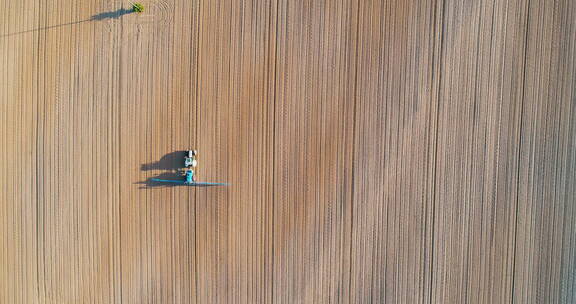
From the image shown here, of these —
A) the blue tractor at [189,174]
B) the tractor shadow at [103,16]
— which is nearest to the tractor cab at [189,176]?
the blue tractor at [189,174]

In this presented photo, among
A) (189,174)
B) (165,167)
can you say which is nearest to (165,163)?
(165,167)

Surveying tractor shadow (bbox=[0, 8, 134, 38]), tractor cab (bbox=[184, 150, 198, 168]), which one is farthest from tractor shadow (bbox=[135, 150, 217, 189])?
tractor shadow (bbox=[0, 8, 134, 38])

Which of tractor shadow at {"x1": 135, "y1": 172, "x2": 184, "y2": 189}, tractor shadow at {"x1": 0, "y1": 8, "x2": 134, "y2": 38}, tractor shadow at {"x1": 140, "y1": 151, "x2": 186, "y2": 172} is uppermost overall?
tractor shadow at {"x1": 0, "y1": 8, "x2": 134, "y2": 38}

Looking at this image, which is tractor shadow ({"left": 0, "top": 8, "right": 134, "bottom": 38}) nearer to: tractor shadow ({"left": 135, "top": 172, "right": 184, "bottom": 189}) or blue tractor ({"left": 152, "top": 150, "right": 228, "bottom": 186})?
blue tractor ({"left": 152, "top": 150, "right": 228, "bottom": 186})

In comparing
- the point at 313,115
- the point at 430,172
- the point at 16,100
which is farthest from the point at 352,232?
the point at 16,100

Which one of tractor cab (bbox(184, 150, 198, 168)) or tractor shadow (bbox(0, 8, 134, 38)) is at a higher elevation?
tractor shadow (bbox(0, 8, 134, 38))

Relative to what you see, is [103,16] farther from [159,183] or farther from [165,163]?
[159,183]

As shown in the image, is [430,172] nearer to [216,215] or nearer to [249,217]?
[249,217]

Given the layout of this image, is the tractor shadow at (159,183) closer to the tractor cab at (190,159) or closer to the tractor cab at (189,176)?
the tractor cab at (189,176)
